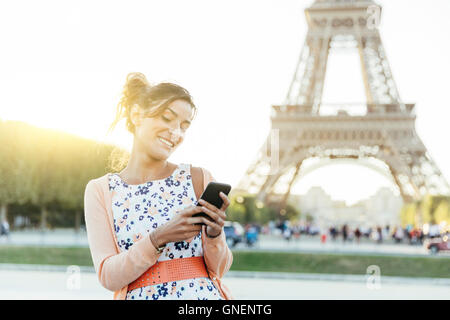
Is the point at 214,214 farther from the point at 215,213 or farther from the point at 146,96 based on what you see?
the point at 146,96

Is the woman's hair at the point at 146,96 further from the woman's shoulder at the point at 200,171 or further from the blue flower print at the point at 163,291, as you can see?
the blue flower print at the point at 163,291

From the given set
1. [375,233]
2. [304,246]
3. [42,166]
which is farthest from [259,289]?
[42,166]

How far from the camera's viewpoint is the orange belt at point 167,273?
167 cm

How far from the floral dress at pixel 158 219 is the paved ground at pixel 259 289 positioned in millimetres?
7378

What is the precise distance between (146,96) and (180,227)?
468mm

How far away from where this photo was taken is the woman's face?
175 cm

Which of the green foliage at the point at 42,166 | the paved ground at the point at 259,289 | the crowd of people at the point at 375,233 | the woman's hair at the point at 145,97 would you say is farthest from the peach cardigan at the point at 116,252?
the green foliage at the point at 42,166

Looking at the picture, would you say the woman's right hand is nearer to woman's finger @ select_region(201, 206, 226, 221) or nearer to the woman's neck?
woman's finger @ select_region(201, 206, 226, 221)

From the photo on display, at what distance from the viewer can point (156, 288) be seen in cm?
166

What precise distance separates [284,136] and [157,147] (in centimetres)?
3044

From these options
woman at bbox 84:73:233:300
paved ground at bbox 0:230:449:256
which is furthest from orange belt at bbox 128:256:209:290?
paved ground at bbox 0:230:449:256

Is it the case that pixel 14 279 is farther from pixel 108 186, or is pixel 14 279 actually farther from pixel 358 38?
pixel 358 38

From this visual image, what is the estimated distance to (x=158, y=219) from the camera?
66.5 inches
